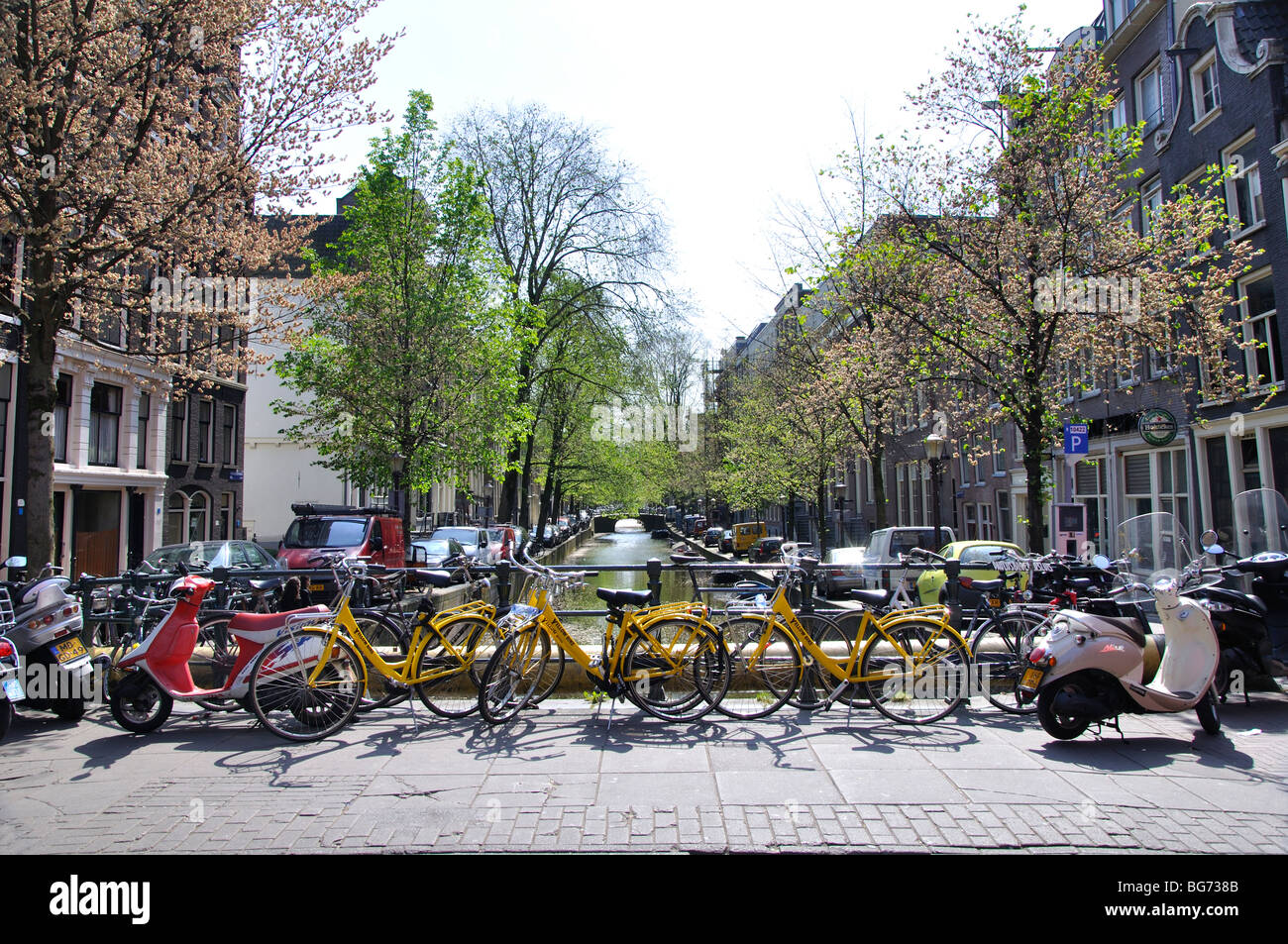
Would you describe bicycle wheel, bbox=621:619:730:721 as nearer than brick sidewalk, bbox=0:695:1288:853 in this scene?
No

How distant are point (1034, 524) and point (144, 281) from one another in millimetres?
14267

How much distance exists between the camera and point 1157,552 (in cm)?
635

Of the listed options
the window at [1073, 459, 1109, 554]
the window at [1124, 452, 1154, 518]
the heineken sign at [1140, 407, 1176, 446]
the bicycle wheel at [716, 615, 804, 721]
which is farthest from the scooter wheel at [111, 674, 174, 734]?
the window at [1073, 459, 1109, 554]

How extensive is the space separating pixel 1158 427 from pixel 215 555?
826 inches

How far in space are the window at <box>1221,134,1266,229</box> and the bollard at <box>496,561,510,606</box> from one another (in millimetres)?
18524

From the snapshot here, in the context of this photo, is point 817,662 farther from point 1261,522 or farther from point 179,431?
point 179,431

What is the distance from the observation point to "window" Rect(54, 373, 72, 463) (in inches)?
880

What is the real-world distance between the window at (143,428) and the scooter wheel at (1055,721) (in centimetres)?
2726

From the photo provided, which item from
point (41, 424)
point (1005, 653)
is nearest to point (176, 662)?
point (41, 424)

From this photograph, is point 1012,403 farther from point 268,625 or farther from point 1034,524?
point 268,625

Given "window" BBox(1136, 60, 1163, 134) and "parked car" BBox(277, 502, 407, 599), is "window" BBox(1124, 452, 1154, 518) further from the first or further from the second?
"parked car" BBox(277, 502, 407, 599)

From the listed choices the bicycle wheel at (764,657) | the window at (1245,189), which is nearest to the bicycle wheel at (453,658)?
the bicycle wheel at (764,657)

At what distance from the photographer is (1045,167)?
41.6ft

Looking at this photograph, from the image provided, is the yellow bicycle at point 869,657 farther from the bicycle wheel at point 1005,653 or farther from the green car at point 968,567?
the green car at point 968,567
